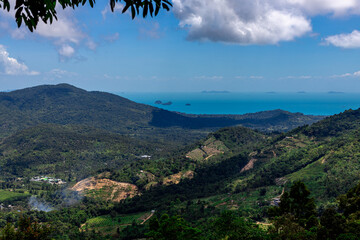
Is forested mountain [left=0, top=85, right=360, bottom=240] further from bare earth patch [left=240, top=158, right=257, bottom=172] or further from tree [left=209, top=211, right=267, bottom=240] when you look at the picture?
bare earth patch [left=240, top=158, right=257, bottom=172]

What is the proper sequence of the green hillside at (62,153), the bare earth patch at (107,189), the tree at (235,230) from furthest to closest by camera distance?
the green hillside at (62,153) → the bare earth patch at (107,189) → the tree at (235,230)

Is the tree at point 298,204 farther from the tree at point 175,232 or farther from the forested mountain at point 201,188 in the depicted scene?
the tree at point 175,232

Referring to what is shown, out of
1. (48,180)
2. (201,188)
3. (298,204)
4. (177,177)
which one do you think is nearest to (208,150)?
(177,177)

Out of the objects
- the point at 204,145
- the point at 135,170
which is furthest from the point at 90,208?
the point at 204,145

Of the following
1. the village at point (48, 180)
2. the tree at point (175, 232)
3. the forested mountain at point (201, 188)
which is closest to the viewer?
the tree at point (175, 232)

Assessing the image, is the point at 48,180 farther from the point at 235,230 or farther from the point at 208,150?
the point at 235,230

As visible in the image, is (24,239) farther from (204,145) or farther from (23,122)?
(23,122)

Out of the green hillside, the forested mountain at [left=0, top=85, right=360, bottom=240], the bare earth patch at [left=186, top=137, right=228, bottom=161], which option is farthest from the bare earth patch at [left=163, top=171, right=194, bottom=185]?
the green hillside

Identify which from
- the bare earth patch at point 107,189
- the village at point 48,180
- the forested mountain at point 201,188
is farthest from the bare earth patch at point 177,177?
the village at point 48,180
